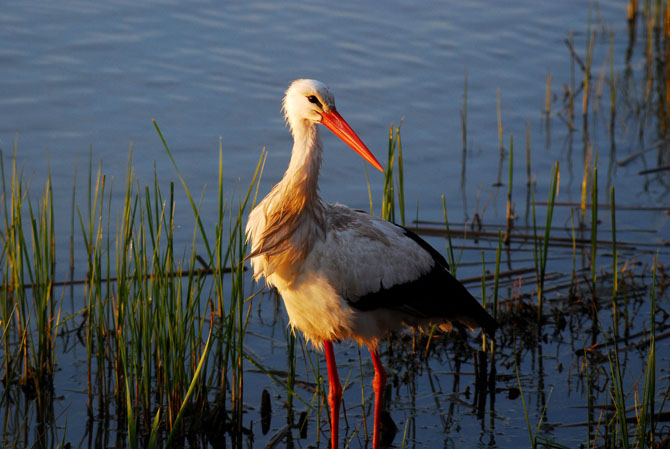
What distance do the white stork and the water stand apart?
2.05 metres

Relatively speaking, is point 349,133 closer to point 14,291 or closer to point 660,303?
point 14,291

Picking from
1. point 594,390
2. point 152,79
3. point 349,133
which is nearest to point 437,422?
point 594,390

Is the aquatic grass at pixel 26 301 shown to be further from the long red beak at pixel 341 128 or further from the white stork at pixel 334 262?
the long red beak at pixel 341 128

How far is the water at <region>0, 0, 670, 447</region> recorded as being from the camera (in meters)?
8.27

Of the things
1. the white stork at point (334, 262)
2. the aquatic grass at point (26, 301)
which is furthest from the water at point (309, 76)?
the white stork at point (334, 262)

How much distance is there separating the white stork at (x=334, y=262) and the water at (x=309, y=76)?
6.74ft

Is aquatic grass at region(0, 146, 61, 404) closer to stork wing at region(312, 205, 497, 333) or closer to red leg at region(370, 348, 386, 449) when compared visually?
stork wing at region(312, 205, 497, 333)

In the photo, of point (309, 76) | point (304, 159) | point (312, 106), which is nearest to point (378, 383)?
point (304, 159)

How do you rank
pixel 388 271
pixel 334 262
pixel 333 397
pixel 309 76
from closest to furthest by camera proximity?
1. pixel 334 262
2. pixel 388 271
3. pixel 333 397
4. pixel 309 76

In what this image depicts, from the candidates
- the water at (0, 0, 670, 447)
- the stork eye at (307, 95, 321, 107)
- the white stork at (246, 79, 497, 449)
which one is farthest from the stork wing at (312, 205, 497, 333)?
the water at (0, 0, 670, 447)

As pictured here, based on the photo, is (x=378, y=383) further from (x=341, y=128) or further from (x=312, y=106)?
(x=312, y=106)

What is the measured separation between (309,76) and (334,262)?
5.44 meters

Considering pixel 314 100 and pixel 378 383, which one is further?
pixel 378 383

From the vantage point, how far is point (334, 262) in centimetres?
478
